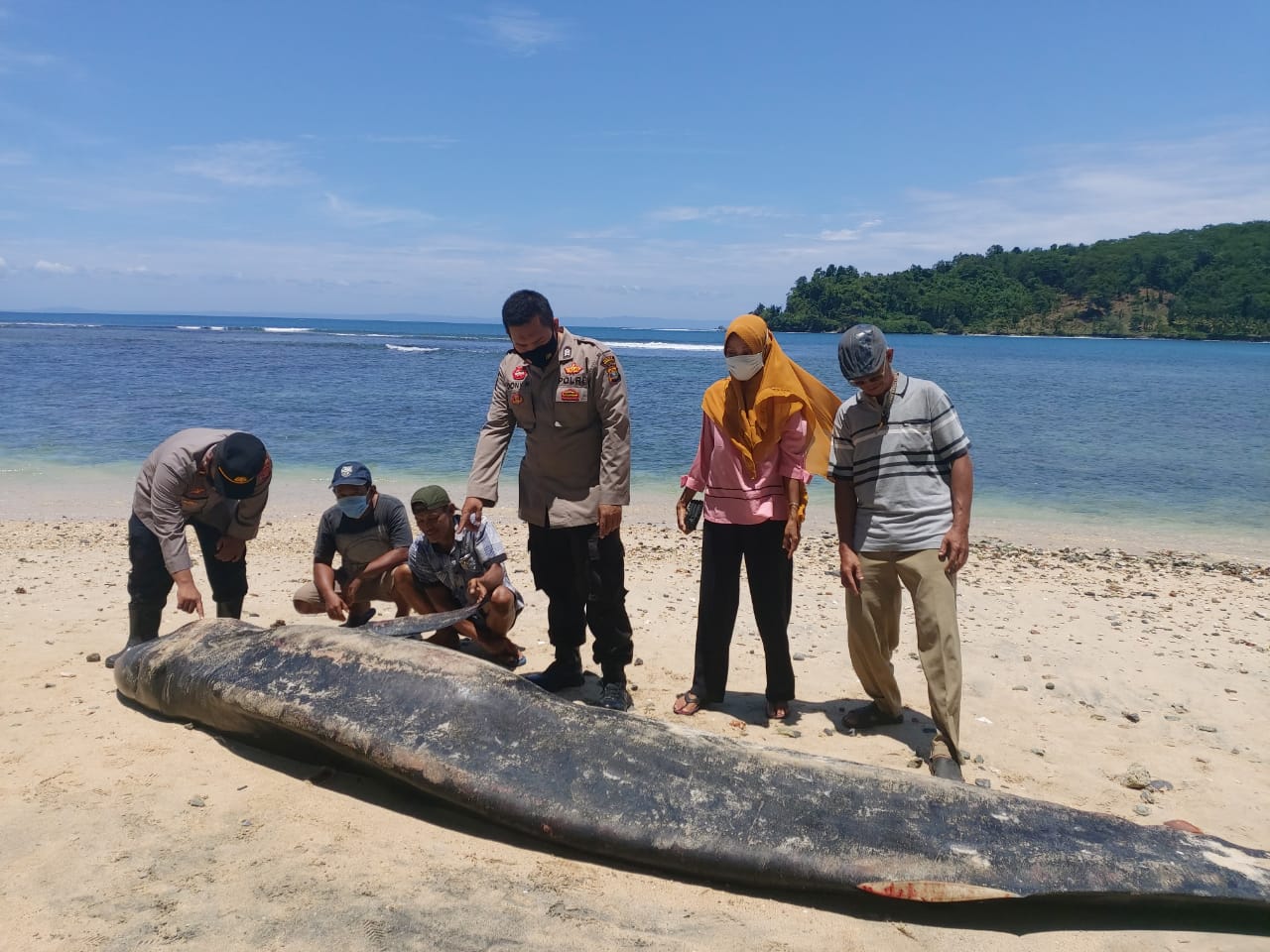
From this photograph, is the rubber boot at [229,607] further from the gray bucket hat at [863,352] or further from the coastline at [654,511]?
the coastline at [654,511]

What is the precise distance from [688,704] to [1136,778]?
232 cm

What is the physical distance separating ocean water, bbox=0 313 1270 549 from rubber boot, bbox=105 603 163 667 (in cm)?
984

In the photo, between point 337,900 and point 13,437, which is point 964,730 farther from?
point 13,437

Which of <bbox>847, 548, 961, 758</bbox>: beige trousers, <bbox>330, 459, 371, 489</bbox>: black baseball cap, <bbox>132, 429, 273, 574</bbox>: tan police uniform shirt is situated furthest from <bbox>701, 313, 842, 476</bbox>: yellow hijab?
<bbox>132, 429, 273, 574</bbox>: tan police uniform shirt

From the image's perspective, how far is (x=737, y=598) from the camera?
16.2 feet

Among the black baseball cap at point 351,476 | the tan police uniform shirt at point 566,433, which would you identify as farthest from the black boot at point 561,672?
the black baseball cap at point 351,476

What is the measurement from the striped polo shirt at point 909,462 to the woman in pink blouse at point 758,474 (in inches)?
14.2

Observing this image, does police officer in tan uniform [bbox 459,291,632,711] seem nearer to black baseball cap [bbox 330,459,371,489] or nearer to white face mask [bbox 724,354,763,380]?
white face mask [bbox 724,354,763,380]

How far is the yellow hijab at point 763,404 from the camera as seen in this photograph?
4.57 meters

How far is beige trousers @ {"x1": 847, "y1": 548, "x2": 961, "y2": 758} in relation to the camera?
425 centimetres

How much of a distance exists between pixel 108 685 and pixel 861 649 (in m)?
4.48

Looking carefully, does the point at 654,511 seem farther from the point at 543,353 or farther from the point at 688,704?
the point at 543,353

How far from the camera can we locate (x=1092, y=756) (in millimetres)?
4734

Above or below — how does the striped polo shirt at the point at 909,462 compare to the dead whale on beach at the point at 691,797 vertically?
above
